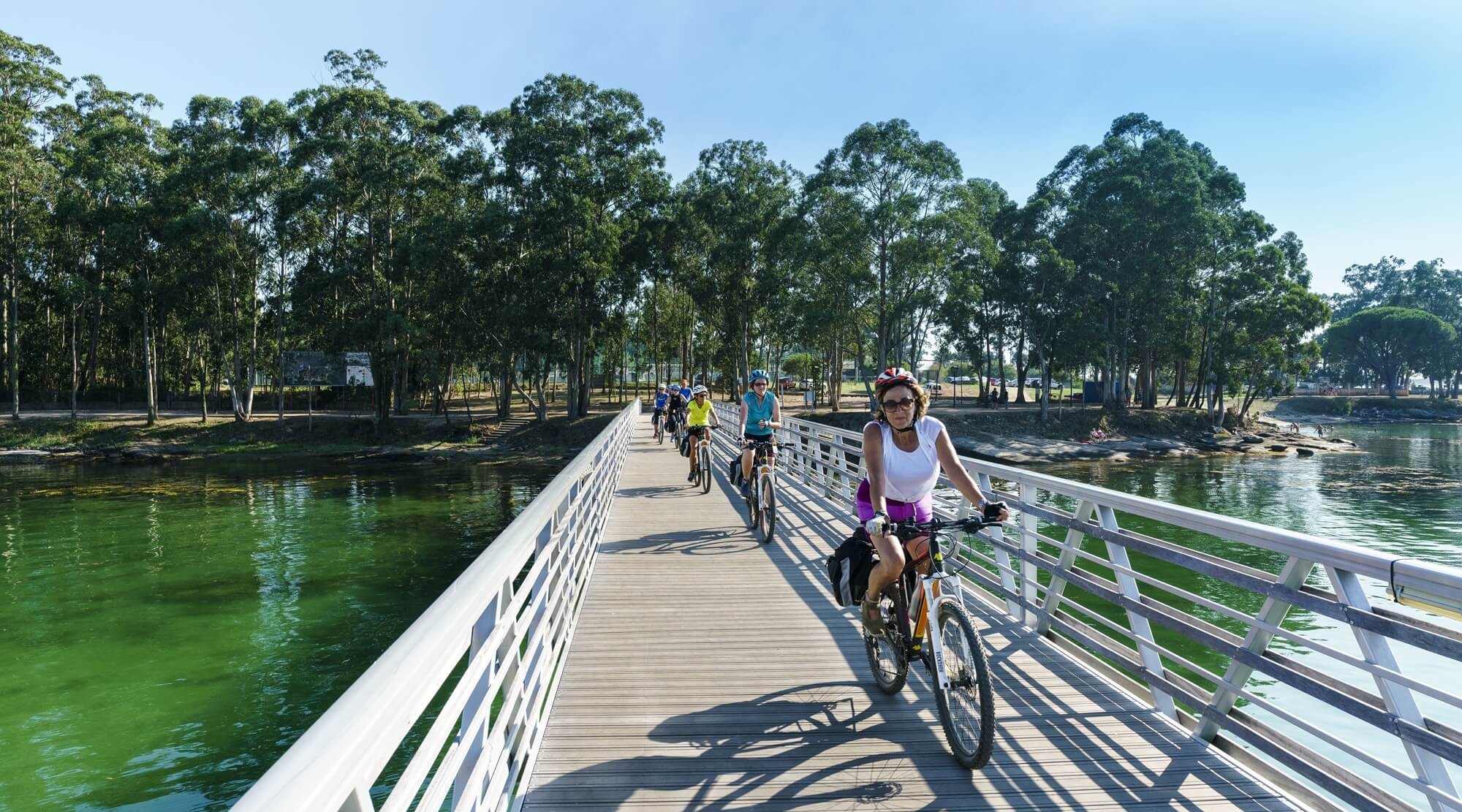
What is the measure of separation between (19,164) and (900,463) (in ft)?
151

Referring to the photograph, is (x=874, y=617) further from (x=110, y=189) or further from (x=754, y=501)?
(x=110, y=189)

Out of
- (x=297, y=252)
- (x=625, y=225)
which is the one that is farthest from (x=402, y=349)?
(x=625, y=225)

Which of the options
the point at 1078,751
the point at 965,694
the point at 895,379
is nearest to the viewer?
the point at 965,694

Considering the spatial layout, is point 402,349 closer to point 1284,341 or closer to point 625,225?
point 625,225

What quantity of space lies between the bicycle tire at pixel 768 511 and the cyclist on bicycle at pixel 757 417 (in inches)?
22.7

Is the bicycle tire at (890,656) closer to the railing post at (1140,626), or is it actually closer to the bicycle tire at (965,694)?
the bicycle tire at (965,694)

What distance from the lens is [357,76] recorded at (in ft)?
133

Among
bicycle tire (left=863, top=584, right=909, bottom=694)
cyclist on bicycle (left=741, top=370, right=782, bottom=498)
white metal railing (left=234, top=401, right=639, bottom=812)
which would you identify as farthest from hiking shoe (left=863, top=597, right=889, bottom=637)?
cyclist on bicycle (left=741, top=370, right=782, bottom=498)

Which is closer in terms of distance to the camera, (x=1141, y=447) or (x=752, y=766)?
(x=752, y=766)

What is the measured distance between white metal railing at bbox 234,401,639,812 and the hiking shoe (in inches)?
63.3

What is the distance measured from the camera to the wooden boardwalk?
11.7 ft

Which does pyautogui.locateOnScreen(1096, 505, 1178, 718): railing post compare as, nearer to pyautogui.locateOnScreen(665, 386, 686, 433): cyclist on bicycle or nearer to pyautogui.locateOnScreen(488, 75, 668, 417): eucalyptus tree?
pyautogui.locateOnScreen(665, 386, 686, 433): cyclist on bicycle

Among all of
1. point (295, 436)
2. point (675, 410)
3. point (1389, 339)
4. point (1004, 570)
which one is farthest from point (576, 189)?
point (1389, 339)

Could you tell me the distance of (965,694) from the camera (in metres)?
3.76
